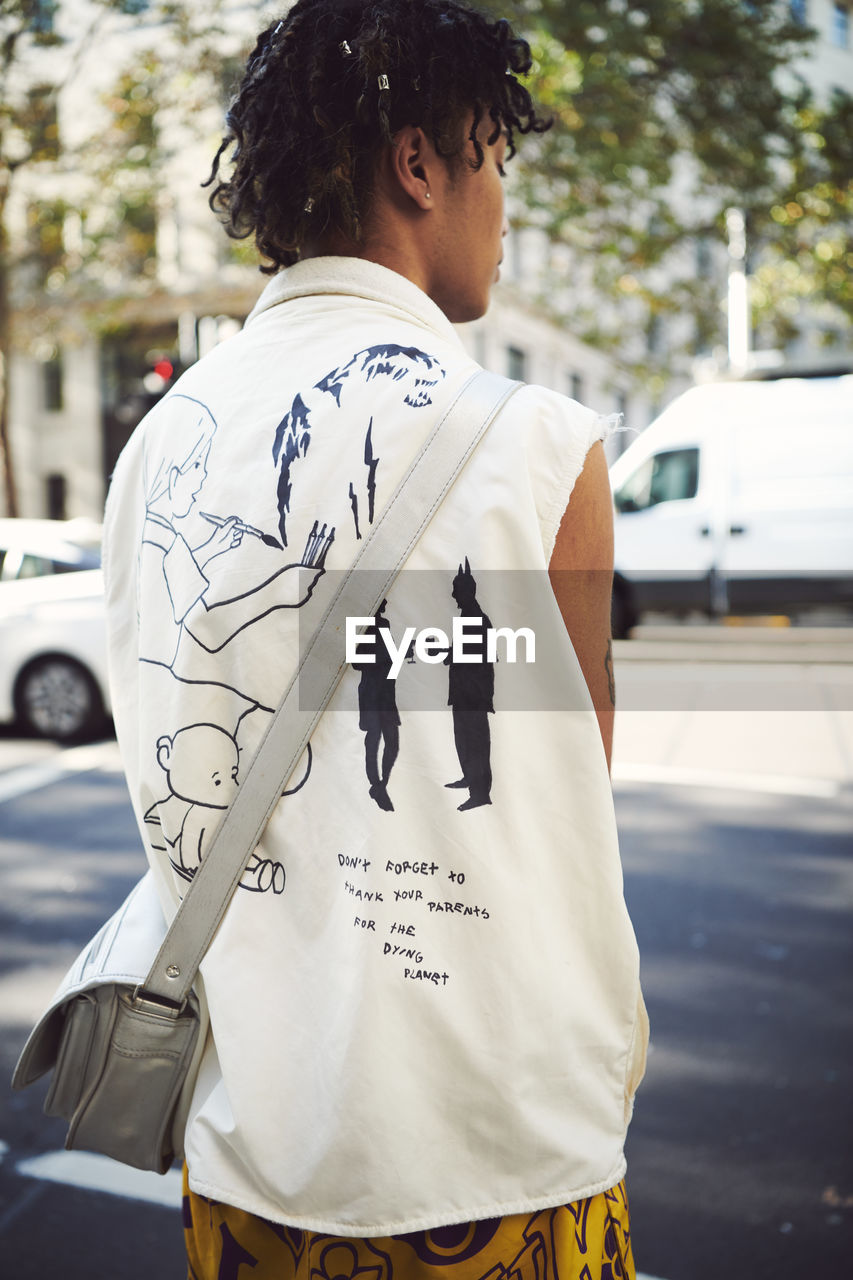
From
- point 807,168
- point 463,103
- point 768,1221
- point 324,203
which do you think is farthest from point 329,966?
point 807,168

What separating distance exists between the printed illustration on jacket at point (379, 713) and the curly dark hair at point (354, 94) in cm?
44

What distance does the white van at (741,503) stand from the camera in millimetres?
11977

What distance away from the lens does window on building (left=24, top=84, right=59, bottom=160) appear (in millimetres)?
14336

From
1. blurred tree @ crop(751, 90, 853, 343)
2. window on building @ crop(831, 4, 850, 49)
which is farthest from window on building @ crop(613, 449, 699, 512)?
window on building @ crop(831, 4, 850, 49)

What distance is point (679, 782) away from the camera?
7.08m

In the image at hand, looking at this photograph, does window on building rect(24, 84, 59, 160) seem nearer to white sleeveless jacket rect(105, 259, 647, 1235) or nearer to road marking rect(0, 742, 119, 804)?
road marking rect(0, 742, 119, 804)

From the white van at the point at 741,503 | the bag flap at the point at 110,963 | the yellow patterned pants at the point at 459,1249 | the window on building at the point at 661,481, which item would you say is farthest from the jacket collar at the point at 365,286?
the window on building at the point at 661,481

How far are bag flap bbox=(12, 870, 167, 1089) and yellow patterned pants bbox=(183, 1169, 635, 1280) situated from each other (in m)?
0.25

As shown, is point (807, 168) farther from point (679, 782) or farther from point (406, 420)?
point (406, 420)

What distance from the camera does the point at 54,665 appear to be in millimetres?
8625

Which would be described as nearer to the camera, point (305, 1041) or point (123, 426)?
point (305, 1041)

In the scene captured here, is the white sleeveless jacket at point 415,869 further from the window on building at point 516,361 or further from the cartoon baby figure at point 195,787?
the window on building at point 516,361

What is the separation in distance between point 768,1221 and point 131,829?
169 inches

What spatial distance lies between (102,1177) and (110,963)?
2108 mm
